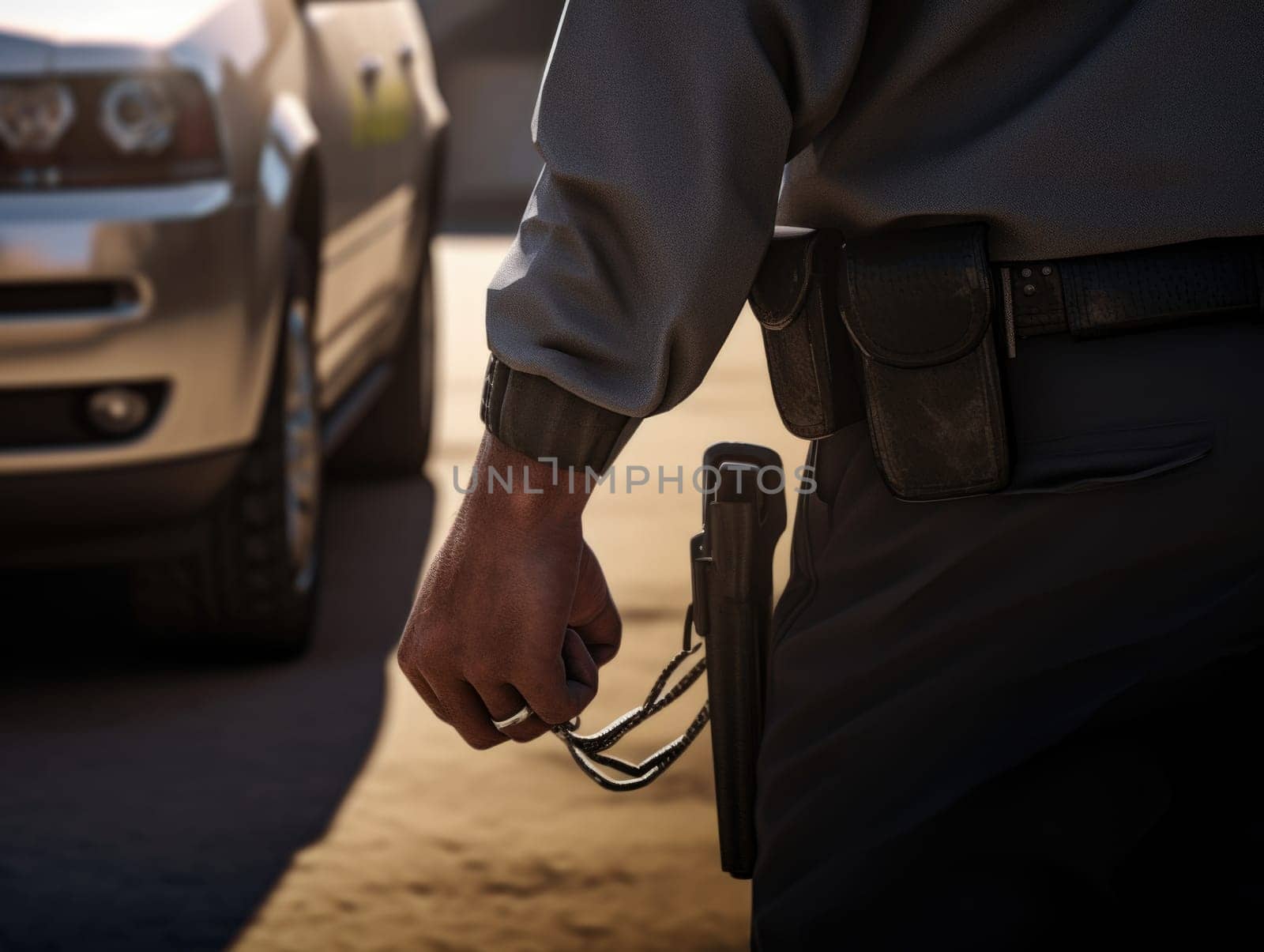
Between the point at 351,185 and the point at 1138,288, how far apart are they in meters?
3.03

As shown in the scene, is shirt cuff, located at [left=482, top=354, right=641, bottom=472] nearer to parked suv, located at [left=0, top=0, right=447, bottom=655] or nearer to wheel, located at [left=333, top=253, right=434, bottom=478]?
parked suv, located at [left=0, top=0, right=447, bottom=655]

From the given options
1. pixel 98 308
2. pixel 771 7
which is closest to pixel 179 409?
pixel 98 308

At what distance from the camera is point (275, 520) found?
11.3ft

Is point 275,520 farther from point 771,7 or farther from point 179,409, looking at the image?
point 771,7

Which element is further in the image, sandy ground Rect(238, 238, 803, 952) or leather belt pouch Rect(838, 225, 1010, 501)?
sandy ground Rect(238, 238, 803, 952)

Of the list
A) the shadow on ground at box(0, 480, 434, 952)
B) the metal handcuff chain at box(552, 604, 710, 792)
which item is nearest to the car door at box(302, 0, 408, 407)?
the shadow on ground at box(0, 480, 434, 952)

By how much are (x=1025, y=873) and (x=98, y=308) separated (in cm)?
228

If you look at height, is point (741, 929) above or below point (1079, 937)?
below

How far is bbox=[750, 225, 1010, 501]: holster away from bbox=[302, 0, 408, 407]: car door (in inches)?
100

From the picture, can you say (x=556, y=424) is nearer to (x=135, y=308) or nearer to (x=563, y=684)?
(x=563, y=684)

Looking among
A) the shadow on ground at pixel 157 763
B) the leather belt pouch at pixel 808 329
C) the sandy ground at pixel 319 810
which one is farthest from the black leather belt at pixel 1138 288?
the shadow on ground at pixel 157 763

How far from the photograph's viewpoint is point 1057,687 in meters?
1.24

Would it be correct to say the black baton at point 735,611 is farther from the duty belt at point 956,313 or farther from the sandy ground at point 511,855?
the sandy ground at point 511,855

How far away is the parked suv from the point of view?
9.86 feet
